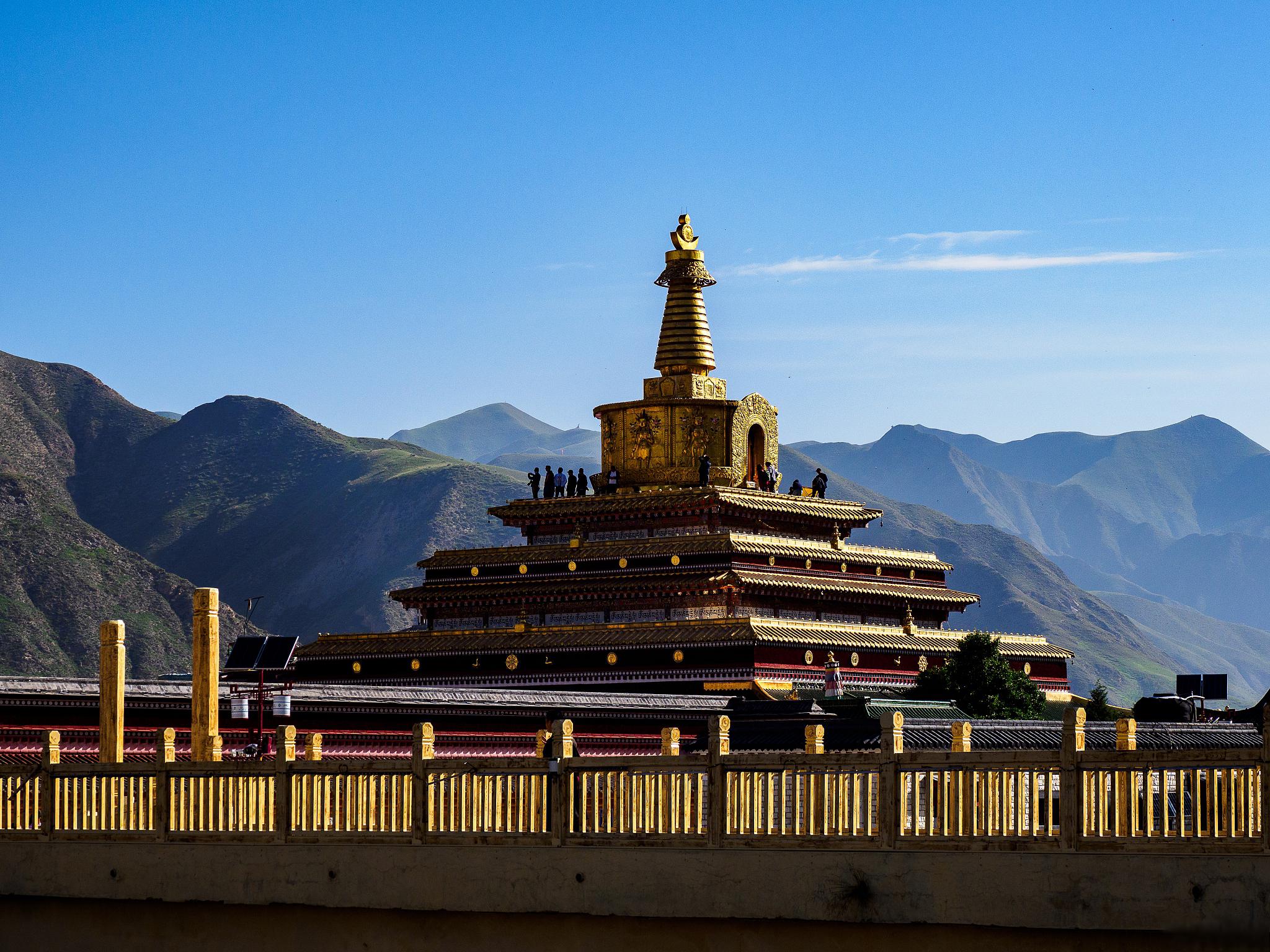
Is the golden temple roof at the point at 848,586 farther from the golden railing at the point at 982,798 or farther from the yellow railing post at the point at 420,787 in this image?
the golden railing at the point at 982,798

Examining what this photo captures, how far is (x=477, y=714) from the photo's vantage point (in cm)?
4084

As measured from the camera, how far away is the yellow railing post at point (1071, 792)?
54.4 feet

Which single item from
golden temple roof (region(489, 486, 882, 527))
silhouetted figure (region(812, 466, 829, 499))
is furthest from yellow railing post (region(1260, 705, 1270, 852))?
silhouetted figure (region(812, 466, 829, 499))

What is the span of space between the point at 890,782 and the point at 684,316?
45072 mm

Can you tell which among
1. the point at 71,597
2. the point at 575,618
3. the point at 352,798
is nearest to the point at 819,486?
the point at 575,618

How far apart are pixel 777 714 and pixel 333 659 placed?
64.1 ft

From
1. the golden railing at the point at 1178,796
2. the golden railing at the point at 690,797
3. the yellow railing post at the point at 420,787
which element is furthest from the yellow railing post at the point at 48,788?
the golden railing at the point at 1178,796

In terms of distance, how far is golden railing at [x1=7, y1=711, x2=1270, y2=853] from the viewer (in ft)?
54.3

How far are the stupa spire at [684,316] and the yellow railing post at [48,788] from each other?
40199 mm

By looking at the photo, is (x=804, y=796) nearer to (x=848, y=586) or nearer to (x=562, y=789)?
(x=562, y=789)

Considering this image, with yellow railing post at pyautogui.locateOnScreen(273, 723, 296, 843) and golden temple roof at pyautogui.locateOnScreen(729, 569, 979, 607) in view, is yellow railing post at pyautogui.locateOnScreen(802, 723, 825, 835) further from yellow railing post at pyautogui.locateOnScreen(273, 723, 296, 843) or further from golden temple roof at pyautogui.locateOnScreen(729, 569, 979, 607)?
golden temple roof at pyautogui.locateOnScreen(729, 569, 979, 607)

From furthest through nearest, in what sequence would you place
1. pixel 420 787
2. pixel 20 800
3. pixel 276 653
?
1. pixel 276 653
2. pixel 20 800
3. pixel 420 787

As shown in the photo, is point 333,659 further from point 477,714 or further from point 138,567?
point 138,567

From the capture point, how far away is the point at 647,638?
5197 centimetres
